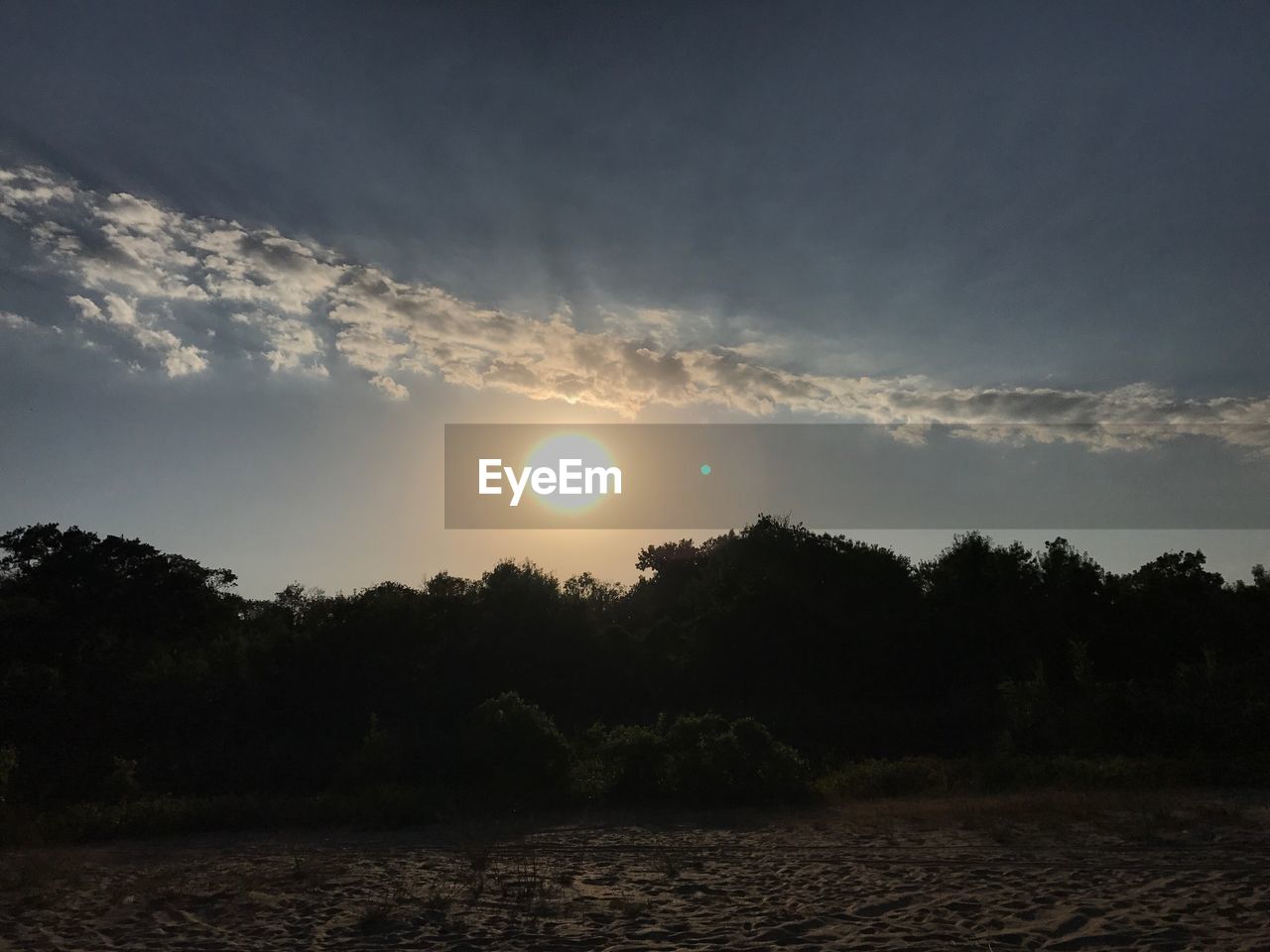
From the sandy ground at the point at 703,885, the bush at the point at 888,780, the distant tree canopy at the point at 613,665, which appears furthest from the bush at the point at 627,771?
the bush at the point at 888,780

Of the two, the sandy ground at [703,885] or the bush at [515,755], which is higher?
the bush at [515,755]

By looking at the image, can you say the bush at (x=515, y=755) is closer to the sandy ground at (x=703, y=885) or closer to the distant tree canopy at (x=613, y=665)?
the distant tree canopy at (x=613, y=665)

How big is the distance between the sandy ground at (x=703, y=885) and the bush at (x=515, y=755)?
2.44 m

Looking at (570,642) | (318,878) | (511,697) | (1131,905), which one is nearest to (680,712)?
(570,642)

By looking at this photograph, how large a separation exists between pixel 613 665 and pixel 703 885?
613 inches

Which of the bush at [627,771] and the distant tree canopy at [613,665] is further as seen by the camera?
the distant tree canopy at [613,665]

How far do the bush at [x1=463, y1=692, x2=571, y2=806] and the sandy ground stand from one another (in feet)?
8.01

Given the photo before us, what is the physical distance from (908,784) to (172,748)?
15.1 m

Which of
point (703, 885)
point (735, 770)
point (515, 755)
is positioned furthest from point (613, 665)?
point (703, 885)

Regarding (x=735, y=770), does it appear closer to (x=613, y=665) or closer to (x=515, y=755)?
(x=515, y=755)

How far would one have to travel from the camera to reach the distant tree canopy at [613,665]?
18.3 m

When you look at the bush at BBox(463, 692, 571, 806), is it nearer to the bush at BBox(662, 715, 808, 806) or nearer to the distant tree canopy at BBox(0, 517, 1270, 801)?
the distant tree canopy at BBox(0, 517, 1270, 801)

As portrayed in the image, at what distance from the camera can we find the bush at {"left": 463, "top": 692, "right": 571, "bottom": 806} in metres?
16.1

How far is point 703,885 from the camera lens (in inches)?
384
